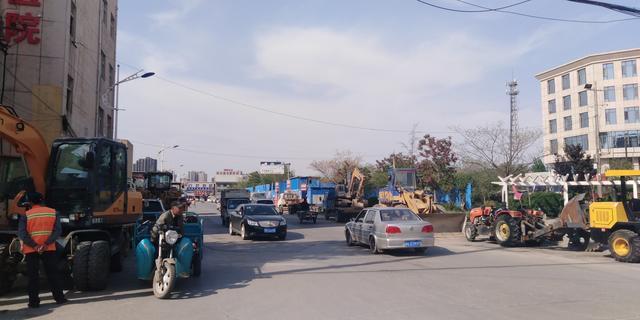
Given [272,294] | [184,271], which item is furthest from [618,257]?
[184,271]

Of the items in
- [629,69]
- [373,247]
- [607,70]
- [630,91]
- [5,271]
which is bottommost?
[373,247]

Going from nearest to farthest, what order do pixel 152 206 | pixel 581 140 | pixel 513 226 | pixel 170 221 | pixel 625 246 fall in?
pixel 170 221 → pixel 625 246 → pixel 513 226 → pixel 152 206 → pixel 581 140

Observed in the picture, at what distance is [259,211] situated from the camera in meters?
20.8

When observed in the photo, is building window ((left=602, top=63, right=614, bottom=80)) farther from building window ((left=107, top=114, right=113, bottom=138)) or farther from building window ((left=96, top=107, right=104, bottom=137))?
building window ((left=96, top=107, right=104, bottom=137))

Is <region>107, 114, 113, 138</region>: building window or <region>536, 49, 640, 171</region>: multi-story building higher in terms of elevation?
<region>536, 49, 640, 171</region>: multi-story building

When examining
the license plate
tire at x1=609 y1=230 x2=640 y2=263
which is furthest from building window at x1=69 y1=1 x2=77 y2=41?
tire at x1=609 y1=230 x2=640 y2=263

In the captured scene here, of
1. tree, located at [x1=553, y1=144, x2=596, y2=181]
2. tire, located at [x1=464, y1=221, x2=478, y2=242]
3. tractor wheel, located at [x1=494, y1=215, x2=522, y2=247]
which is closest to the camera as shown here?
tractor wheel, located at [x1=494, y1=215, x2=522, y2=247]

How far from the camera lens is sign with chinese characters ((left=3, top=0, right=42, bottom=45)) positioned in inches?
740

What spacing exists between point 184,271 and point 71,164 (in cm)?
330

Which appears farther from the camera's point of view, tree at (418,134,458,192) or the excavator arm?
tree at (418,134,458,192)

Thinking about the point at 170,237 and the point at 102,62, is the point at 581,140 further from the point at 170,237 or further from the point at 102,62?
the point at 170,237

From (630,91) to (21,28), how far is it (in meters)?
74.1

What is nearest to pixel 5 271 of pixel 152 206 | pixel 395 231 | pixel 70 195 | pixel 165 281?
pixel 70 195

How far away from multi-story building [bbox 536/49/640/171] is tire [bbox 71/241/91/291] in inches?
2615
